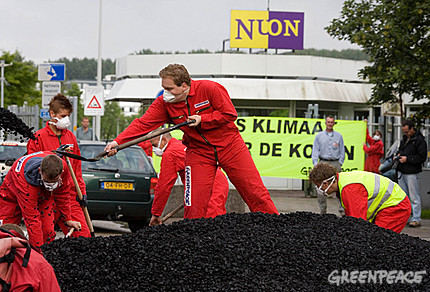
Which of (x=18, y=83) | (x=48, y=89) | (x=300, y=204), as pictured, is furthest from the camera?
(x=18, y=83)

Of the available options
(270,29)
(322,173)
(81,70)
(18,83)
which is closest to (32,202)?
(322,173)

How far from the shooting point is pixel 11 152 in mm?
14305

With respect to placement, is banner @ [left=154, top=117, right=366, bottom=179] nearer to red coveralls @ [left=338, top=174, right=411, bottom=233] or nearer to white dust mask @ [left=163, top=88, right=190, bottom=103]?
red coveralls @ [left=338, top=174, right=411, bottom=233]

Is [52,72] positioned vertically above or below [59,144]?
above

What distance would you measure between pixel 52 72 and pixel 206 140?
40.2 feet

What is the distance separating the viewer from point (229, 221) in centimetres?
560

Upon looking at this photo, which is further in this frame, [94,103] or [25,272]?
[94,103]

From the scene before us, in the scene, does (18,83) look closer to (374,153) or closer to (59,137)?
(374,153)

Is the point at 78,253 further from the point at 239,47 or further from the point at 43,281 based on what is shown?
the point at 239,47

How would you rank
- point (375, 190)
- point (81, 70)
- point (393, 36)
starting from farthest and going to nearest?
point (81, 70), point (393, 36), point (375, 190)

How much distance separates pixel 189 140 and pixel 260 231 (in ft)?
5.41

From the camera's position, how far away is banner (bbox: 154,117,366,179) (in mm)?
18406

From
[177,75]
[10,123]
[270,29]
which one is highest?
[270,29]

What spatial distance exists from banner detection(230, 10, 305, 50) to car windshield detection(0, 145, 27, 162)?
64.0ft
